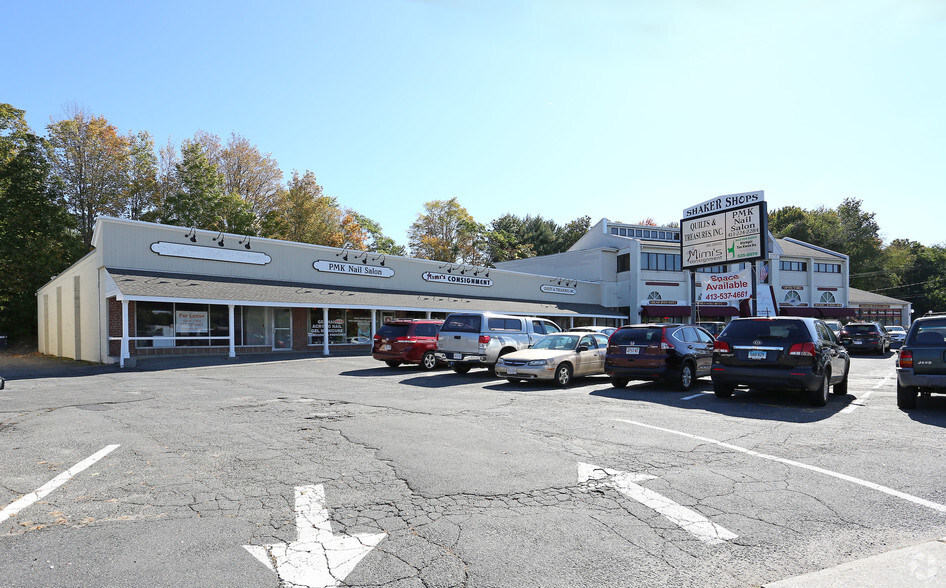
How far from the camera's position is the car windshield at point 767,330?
10820 mm

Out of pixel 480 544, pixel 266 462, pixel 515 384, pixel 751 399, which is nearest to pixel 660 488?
pixel 480 544

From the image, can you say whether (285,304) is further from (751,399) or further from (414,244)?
(414,244)

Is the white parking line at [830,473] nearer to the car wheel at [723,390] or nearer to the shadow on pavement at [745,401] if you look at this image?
the shadow on pavement at [745,401]

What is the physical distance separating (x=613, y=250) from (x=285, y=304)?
104ft

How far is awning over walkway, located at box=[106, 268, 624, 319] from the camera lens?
21.9 meters

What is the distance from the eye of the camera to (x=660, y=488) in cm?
542

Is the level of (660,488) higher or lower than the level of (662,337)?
lower

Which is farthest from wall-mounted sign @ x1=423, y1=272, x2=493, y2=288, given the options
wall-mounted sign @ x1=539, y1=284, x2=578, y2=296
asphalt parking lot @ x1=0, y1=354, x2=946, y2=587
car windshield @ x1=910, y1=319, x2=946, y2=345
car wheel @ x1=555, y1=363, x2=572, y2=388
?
car windshield @ x1=910, y1=319, x2=946, y2=345

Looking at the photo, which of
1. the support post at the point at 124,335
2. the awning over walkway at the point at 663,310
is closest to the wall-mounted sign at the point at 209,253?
the support post at the point at 124,335

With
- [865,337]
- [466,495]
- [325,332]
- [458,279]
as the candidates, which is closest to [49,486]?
[466,495]

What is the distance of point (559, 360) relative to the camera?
1433 cm

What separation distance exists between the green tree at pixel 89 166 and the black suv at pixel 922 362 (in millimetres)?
44397

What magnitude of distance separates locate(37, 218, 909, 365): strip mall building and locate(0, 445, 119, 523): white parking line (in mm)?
15947

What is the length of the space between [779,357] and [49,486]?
1115 cm
